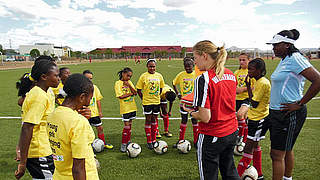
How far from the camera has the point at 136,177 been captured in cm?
400

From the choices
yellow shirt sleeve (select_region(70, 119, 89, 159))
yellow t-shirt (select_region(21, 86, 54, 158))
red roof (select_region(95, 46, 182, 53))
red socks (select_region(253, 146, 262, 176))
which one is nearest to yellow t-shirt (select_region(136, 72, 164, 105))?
red socks (select_region(253, 146, 262, 176))

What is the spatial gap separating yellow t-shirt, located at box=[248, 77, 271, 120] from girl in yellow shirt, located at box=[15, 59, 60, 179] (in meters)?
3.19

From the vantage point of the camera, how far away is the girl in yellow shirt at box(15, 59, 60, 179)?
243 cm

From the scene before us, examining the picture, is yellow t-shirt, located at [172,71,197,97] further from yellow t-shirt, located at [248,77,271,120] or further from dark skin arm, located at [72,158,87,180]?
dark skin arm, located at [72,158,87,180]

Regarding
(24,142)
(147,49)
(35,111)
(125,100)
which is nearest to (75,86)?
(35,111)

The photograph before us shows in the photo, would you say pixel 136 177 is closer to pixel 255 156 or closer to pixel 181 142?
pixel 181 142

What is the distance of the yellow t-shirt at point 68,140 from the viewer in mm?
1853

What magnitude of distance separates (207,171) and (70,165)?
4.83 feet

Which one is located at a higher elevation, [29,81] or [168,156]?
[29,81]

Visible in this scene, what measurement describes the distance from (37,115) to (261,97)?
134 inches

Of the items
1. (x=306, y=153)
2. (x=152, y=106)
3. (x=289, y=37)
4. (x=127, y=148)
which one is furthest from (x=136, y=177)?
(x=306, y=153)

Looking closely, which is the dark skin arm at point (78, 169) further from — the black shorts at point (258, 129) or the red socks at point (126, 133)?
the red socks at point (126, 133)

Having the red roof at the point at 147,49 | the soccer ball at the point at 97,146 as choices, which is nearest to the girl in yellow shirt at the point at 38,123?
the soccer ball at the point at 97,146

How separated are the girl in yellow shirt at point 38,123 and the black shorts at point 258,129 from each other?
10.3ft
